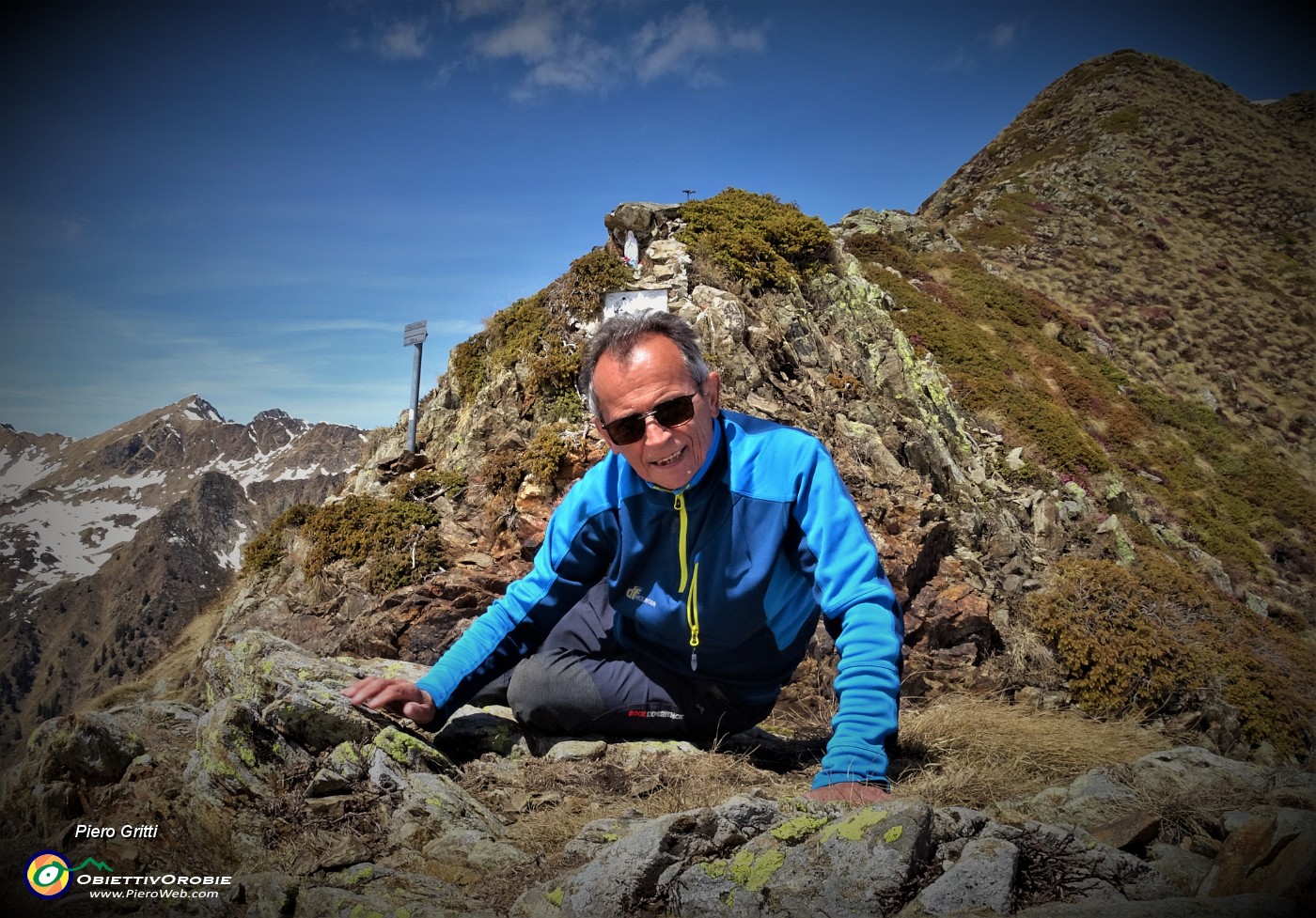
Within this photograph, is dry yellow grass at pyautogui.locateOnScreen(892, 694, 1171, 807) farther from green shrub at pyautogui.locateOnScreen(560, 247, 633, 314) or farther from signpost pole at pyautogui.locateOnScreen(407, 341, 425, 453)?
signpost pole at pyautogui.locateOnScreen(407, 341, 425, 453)

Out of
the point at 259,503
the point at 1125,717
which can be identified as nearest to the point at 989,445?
the point at 1125,717

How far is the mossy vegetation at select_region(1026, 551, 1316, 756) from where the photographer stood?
755 cm

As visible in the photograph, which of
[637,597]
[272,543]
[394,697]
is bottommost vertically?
[394,697]

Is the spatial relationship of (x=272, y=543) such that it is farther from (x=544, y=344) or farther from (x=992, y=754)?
(x=992, y=754)

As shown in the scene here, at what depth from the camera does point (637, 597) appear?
144 inches

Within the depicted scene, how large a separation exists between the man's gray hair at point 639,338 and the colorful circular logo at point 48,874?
2.70 meters

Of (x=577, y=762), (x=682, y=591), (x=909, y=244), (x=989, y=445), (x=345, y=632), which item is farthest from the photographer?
(x=909, y=244)

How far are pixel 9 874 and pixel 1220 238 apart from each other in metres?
49.4

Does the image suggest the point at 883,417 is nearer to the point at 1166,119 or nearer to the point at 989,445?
the point at 989,445

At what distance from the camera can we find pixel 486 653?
12.0ft

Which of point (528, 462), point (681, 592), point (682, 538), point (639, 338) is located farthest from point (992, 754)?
point (528, 462)

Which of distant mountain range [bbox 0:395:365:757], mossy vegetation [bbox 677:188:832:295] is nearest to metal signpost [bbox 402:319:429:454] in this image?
mossy vegetation [bbox 677:188:832:295]

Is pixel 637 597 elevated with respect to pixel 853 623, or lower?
elevated

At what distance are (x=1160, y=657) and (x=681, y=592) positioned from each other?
7458mm
